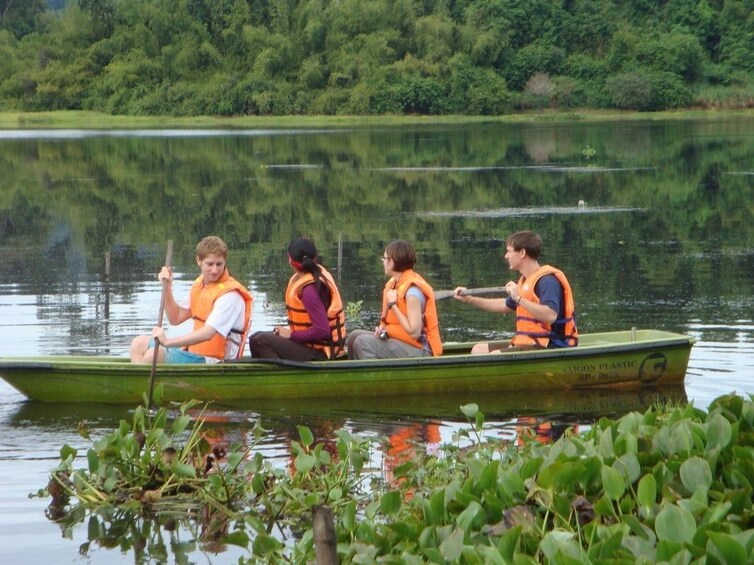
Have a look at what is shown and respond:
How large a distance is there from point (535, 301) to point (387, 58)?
62.1 meters

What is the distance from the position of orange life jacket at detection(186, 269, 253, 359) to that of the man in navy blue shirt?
1.49 meters

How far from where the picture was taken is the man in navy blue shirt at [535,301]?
Result: 29.8 ft

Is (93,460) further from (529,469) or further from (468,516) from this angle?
(468,516)

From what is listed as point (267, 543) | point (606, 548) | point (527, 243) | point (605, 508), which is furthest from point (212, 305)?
point (606, 548)

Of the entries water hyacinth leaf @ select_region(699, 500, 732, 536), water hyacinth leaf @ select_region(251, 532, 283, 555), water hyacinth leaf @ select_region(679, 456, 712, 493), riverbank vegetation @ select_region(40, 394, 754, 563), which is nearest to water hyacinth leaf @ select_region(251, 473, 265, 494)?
riverbank vegetation @ select_region(40, 394, 754, 563)

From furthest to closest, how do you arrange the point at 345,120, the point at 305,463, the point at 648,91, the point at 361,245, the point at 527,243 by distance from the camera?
the point at 345,120
the point at 648,91
the point at 361,245
the point at 527,243
the point at 305,463

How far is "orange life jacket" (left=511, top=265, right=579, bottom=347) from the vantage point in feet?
30.0

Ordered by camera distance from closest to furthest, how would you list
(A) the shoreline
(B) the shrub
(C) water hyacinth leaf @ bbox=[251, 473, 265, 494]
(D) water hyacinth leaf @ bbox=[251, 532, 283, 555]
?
(D) water hyacinth leaf @ bbox=[251, 532, 283, 555] < (C) water hyacinth leaf @ bbox=[251, 473, 265, 494] < (A) the shoreline < (B) the shrub

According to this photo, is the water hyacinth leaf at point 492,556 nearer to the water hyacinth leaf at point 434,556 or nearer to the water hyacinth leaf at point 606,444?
the water hyacinth leaf at point 434,556

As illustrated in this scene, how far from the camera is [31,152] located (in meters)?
40.2

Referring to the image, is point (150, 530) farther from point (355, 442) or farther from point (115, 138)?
point (115, 138)

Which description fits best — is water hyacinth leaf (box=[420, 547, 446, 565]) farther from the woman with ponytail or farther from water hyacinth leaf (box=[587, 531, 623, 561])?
the woman with ponytail

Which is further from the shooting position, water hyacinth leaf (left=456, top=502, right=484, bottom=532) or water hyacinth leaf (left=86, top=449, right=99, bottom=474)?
water hyacinth leaf (left=86, top=449, right=99, bottom=474)

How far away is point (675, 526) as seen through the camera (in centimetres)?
359
